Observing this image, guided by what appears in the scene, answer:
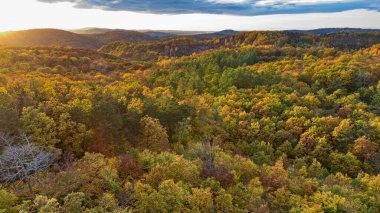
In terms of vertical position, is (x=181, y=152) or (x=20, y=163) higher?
(x=20, y=163)

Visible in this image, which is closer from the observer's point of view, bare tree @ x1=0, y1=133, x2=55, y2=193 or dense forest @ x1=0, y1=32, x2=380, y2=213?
bare tree @ x1=0, y1=133, x2=55, y2=193

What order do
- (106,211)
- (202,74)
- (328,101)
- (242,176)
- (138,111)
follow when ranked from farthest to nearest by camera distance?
1. (202,74)
2. (328,101)
3. (138,111)
4. (242,176)
5. (106,211)

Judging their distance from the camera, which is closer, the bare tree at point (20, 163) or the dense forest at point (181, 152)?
the bare tree at point (20, 163)

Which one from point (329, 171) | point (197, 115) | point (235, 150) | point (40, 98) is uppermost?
point (40, 98)

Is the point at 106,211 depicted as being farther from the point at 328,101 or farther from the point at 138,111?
the point at 328,101

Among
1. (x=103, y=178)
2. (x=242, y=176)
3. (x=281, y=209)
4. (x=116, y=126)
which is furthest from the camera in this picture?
(x=116, y=126)

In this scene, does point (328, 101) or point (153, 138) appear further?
point (328, 101)

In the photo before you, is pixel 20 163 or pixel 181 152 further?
pixel 181 152

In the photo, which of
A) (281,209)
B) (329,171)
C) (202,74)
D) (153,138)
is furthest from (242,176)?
(202,74)

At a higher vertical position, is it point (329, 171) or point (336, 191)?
point (336, 191)

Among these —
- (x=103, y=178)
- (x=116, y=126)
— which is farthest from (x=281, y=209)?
(x=116, y=126)
